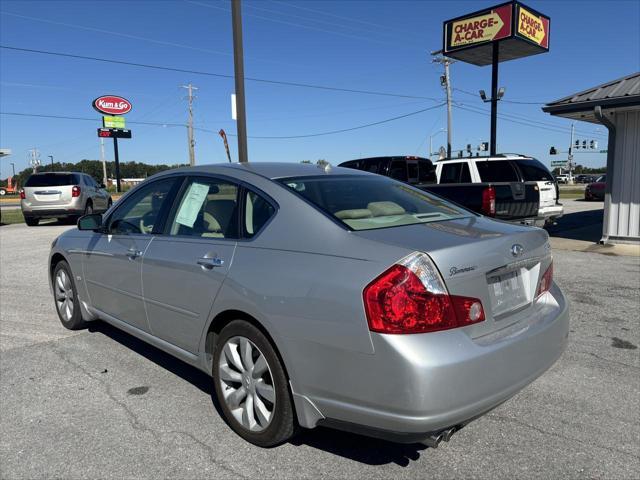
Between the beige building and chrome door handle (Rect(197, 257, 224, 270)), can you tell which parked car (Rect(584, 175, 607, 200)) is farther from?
chrome door handle (Rect(197, 257, 224, 270))

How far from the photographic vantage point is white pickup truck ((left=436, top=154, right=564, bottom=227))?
422 inches

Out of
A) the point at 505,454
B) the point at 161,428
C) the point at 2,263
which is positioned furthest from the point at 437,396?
the point at 2,263

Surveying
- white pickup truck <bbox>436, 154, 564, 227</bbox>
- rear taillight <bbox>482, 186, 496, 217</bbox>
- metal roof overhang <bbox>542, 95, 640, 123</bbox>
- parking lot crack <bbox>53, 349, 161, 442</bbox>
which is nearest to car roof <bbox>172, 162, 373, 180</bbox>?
parking lot crack <bbox>53, 349, 161, 442</bbox>

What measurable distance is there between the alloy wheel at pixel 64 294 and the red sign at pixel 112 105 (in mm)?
37548

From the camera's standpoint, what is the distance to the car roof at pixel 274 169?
327 cm

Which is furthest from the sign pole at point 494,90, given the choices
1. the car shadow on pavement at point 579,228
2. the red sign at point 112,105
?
the red sign at point 112,105

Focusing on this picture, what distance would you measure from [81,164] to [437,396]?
Result: 150313mm

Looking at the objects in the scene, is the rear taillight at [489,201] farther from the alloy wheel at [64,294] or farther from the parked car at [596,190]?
the parked car at [596,190]

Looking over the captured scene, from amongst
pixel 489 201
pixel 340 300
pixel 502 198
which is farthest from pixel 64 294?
pixel 502 198

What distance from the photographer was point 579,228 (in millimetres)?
13742

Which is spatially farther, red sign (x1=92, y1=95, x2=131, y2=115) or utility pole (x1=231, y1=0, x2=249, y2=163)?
red sign (x1=92, y1=95, x2=131, y2=115)

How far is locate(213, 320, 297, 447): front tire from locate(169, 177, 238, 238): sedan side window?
643 millimetres

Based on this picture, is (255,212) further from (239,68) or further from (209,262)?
(239,68)

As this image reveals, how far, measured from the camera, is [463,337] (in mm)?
2262
